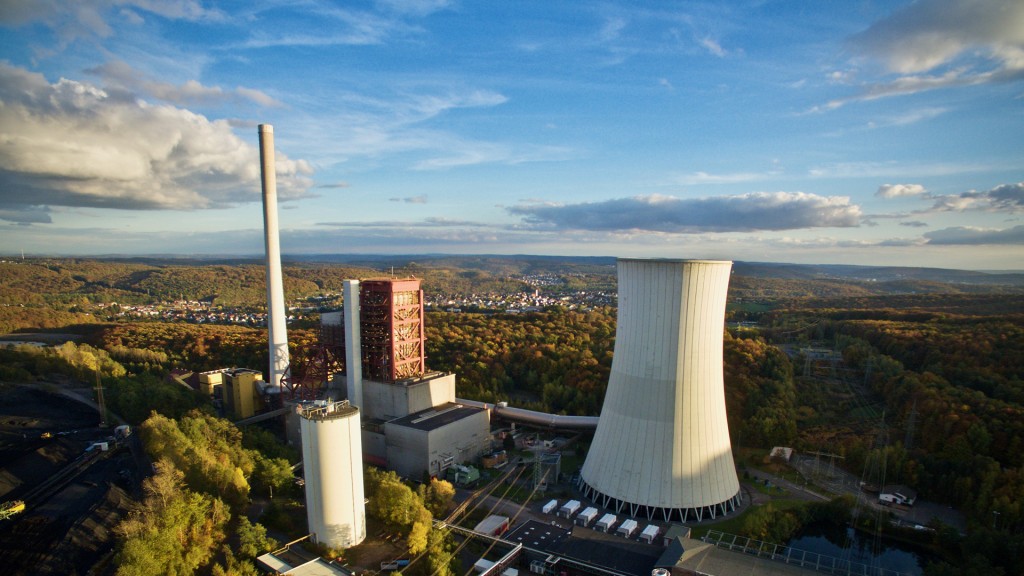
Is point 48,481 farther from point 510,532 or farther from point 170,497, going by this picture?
point 510,532

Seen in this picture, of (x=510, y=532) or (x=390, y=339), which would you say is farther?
(x=390, y=339)

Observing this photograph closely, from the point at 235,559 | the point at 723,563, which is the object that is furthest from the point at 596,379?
the point at 235,559

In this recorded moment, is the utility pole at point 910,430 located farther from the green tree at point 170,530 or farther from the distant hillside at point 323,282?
the green tree at point 170,530

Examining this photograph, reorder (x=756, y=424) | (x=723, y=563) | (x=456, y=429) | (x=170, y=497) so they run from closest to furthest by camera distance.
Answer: (x=723, y=563) → (x=170, y=497) → (x=456, y=429) → (x=756, y=424)

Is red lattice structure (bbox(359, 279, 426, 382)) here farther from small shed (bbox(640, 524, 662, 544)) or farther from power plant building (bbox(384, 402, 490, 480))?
small shed (bbox(640, 524, 662, 544))

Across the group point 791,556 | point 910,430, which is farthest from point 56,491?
point 910,430

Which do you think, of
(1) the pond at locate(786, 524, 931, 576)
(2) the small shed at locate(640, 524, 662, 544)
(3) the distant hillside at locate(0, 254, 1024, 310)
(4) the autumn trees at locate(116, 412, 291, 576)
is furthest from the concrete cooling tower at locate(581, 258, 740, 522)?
(3) the distant hillside at locate(0, 254, 1024, 310)

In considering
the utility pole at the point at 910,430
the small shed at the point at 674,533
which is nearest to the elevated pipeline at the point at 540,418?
the small shed at the point at 674,533

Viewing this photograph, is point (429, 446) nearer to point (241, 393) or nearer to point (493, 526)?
point (493, 526)
